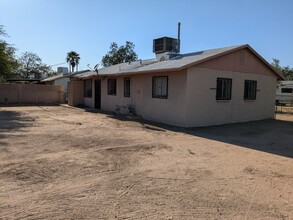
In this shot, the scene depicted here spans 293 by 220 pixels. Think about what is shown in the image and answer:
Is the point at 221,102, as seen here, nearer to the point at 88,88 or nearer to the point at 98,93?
the point at 98,93

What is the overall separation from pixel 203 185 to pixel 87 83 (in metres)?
17.8

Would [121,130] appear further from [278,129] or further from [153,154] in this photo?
[278,129]

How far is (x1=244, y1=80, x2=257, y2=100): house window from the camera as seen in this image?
45.7 ft

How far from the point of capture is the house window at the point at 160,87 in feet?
41.4

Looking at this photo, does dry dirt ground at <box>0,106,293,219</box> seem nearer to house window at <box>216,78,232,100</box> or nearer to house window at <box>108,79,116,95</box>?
house window at <box>216,78,232,100</box>

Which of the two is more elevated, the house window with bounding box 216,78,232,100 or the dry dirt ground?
the house window with bounding box 216,78,232,100

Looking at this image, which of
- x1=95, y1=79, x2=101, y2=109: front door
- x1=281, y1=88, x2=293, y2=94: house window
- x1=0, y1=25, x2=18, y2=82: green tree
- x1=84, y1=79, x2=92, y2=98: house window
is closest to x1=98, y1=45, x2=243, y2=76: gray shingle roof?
x1=95, y1=79, x2=101, y2=109: front door

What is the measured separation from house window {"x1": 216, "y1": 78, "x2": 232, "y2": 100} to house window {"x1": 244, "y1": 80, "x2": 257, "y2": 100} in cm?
137

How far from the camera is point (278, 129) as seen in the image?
11.8m

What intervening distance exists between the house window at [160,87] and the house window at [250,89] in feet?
14.0

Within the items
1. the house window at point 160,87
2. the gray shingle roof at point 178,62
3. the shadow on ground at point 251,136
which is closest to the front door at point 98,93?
the gray shingle roof at point 178,62

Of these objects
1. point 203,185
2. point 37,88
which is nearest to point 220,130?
point 203,185

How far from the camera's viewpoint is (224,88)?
12.9 meters

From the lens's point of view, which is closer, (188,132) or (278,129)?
(188,132)
